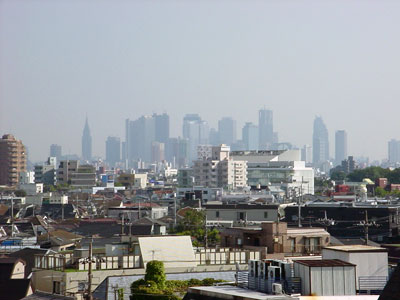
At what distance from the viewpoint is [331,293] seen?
38.8ft

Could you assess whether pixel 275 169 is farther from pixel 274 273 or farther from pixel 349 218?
pixel 274 273

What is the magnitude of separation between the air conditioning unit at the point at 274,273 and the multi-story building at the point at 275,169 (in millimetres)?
93626

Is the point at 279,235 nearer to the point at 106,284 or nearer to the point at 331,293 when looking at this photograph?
the point at 106,284

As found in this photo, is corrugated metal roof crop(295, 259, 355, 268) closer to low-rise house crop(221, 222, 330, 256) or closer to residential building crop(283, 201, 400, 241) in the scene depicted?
low-rise house crop(221, 222, 330, 256)

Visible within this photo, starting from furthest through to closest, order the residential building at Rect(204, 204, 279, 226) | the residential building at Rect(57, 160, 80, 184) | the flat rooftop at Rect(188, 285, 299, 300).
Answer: the residential building at Rect(57, 160, 80, 184) → the residential building at Rect(204, 204, 279, 226) → the flat rooftop at Rect(188, 285, 299, 300)

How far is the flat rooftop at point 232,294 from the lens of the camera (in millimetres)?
10820

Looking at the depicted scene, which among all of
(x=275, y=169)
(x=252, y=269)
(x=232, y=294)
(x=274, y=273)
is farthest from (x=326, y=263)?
(x=275, y=169)

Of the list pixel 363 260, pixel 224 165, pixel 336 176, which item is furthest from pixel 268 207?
pixel 336 176

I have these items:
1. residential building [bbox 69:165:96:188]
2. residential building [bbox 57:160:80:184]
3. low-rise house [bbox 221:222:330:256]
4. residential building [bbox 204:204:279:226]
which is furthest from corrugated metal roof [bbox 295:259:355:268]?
residential building [bbox 57:160:80:184]

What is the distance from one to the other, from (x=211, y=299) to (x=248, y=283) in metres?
1.13

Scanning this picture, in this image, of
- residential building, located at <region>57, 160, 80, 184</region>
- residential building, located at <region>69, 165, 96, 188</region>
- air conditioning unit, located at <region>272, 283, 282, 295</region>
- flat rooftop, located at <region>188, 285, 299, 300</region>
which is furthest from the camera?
residential building, located at <region>57, 160, 80, 184</region>

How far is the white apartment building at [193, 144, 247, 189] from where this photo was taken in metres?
123

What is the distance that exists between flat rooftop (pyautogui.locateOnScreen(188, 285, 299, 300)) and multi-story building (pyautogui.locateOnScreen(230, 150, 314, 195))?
9384 centimetres

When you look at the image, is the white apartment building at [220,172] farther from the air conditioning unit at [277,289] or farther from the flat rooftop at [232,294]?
the air conditioning unit at [277,289]
